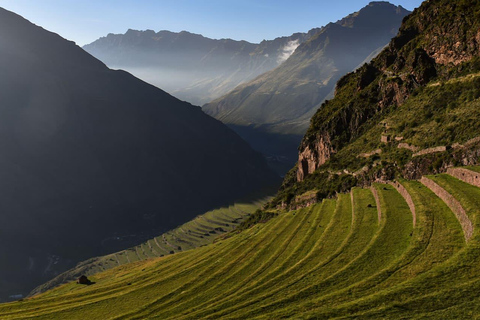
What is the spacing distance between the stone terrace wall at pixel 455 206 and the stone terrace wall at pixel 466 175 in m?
2.78

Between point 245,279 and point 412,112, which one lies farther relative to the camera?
point 412,112

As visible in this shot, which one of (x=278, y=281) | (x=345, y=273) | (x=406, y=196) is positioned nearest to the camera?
(x=345, y=273)

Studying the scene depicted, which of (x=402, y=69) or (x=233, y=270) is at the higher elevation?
(x=402, y=69)

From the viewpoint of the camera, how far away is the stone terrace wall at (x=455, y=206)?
26281 mm

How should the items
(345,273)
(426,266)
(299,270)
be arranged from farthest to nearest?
(299,270), (345,273), (426,266)

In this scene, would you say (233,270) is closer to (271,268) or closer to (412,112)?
(271,268)

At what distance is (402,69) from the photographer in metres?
80.8

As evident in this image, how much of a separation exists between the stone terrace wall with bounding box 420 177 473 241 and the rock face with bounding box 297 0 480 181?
3781 centimetres

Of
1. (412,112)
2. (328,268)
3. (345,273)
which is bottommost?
(328,268)

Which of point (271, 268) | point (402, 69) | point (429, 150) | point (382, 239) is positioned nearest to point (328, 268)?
point (382, 239)

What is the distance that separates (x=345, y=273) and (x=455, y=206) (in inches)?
515

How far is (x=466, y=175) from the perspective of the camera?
118 feet

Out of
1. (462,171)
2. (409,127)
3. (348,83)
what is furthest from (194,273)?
(348,83)

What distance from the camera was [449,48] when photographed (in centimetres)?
6794
